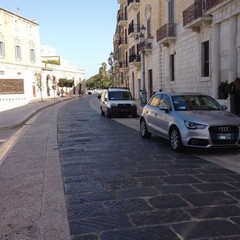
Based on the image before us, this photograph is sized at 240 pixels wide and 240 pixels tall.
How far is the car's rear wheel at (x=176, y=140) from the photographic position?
29.5 feet

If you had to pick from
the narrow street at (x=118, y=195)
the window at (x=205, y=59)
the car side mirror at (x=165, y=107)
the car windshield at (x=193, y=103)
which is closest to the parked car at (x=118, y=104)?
the window at (x=205, y=59)

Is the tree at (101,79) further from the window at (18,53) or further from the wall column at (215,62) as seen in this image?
the wall column at (215,62)

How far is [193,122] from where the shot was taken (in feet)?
28.8

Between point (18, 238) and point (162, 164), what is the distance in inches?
163

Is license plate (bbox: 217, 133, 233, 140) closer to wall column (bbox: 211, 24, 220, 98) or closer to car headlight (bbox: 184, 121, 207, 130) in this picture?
car headlight (bbox: 184, 121, 207, 130)

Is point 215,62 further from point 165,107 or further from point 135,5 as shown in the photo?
point 135,5

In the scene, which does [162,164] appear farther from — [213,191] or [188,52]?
[188,52]

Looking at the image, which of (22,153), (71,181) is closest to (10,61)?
(22,153)

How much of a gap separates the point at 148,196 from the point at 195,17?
16.0 meters

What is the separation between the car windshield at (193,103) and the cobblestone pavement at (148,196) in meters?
1.42

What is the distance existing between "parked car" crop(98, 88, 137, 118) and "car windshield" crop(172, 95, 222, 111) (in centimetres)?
1041

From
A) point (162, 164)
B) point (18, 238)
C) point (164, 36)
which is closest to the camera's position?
point (18, 238)

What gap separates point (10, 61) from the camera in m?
52.8

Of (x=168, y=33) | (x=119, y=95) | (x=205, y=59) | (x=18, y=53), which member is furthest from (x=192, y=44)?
(x=18, y=53)
